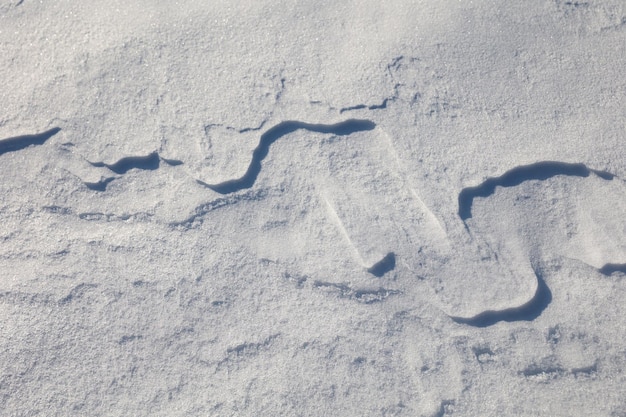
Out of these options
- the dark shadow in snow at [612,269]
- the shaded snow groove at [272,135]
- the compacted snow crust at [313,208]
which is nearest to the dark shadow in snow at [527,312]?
the compacted snow crust at [313,208]

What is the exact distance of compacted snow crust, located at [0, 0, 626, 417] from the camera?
8.07ft

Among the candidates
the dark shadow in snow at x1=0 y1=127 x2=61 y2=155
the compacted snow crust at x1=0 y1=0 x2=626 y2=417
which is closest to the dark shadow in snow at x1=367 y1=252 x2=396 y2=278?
the compacted snow crust at x1=0 y1=0 x2=626 y2=417

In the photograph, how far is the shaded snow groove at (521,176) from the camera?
2570 millimetres

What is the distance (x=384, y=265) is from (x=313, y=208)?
48 centimetres

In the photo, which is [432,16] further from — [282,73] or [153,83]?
[153,83]

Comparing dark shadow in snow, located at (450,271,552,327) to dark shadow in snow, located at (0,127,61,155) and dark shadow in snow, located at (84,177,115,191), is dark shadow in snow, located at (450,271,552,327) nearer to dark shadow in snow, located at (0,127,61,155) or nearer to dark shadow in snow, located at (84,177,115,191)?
dark shadow in snow, located at (84,177,115,191)

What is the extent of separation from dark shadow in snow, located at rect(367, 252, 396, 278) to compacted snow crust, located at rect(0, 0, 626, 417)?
14 millimetres

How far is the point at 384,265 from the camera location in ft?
8.38

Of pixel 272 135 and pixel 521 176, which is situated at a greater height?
pixel 272 135

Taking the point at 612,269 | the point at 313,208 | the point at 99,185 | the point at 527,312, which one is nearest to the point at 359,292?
the point at 313,208

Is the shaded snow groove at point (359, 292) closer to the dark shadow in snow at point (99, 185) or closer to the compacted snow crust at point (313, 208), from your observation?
the compacted snow crust at point (313, 208)

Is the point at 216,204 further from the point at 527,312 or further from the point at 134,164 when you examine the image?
the point at 527,312

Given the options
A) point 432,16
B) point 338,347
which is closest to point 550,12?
point 432,16

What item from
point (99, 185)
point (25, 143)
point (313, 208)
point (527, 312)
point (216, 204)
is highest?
point (25, 143)
